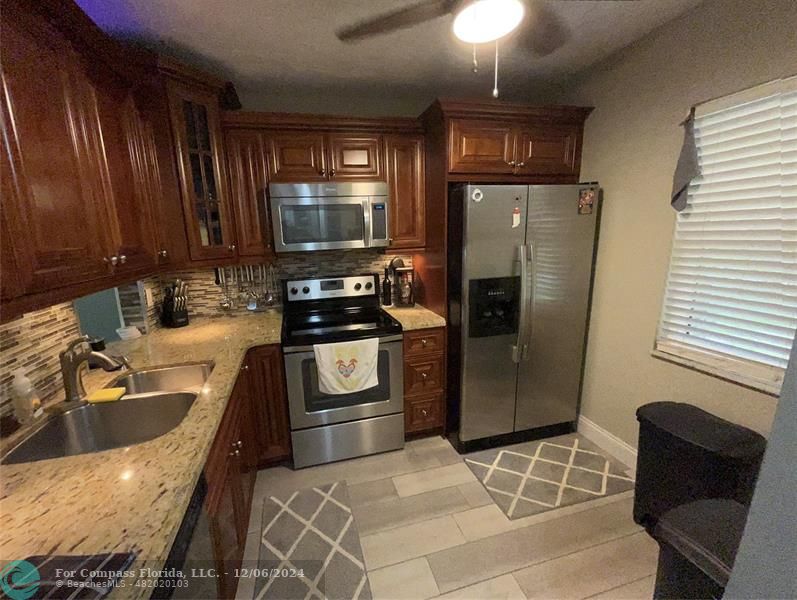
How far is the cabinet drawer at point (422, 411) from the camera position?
7.58 feet

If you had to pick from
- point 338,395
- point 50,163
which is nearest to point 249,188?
point 50,163

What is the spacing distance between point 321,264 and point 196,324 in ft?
3.10

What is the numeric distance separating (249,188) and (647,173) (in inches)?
91.3

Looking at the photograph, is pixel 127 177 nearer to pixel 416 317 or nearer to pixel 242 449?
pixel 242 449

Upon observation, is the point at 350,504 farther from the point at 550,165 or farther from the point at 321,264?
the point at 550,165

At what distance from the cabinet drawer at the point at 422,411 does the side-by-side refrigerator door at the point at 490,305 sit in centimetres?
21

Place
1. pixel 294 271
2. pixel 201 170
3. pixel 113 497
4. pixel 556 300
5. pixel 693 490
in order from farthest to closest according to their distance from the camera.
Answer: pixel 294 271, pixel 556 300, pixel 201 170, pixel 693 490, pixel 113 497

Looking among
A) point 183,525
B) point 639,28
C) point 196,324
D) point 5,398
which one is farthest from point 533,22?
point 196,324

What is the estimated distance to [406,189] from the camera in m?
2.38

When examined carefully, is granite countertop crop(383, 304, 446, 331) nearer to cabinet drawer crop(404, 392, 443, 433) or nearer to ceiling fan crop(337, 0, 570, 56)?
cabinet drawer crop(404, 392, 443, 433)

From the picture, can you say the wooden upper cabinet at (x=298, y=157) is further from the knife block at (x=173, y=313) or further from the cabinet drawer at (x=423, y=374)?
the cabinet drawer at (x=423, y=374)

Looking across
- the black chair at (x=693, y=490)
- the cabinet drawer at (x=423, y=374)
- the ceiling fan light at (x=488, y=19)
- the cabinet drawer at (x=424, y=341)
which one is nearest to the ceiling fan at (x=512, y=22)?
the ceiling fan light at (x=488, y=19)

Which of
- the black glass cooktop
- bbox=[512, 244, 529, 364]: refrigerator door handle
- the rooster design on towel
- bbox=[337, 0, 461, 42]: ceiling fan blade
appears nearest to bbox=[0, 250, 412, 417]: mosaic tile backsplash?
the black glass cooktop

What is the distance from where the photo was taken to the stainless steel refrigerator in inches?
78.1
